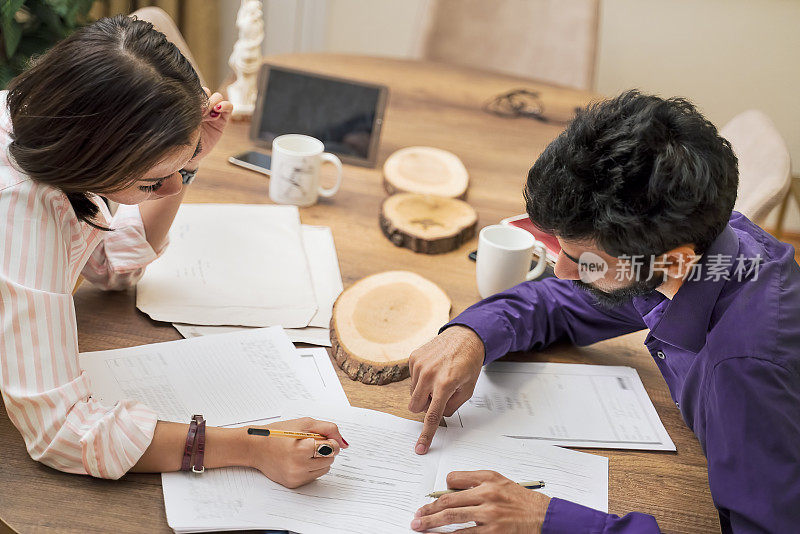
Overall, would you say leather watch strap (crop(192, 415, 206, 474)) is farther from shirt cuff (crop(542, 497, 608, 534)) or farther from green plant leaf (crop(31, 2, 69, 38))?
green plant leaf (crop(31, 2, 69, 38))

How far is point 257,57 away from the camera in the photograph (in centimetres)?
205

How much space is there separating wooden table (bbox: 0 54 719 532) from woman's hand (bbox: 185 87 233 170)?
25 centimetres

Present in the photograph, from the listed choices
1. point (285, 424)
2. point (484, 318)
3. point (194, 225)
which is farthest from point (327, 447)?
point (194, 225)

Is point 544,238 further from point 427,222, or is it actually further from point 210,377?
point 210,377

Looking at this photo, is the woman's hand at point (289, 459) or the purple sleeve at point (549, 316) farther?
the purple sleeve at point (549, 316)

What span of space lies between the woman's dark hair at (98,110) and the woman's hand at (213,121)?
346 mm

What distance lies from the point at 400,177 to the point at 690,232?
0.97m

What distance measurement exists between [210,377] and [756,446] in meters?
0.79

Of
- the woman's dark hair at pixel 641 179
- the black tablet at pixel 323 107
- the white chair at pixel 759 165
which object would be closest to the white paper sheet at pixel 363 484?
the woman's dark hair at pixel 641 179

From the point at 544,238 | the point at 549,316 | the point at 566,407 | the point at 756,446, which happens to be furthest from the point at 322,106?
the point at 756,446

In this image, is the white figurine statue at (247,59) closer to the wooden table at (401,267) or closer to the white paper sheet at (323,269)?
the wooden table at (401,267)

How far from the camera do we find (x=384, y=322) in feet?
4.59

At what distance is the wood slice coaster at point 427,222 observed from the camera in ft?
5.44

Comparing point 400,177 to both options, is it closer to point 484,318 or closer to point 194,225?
point 194,225
